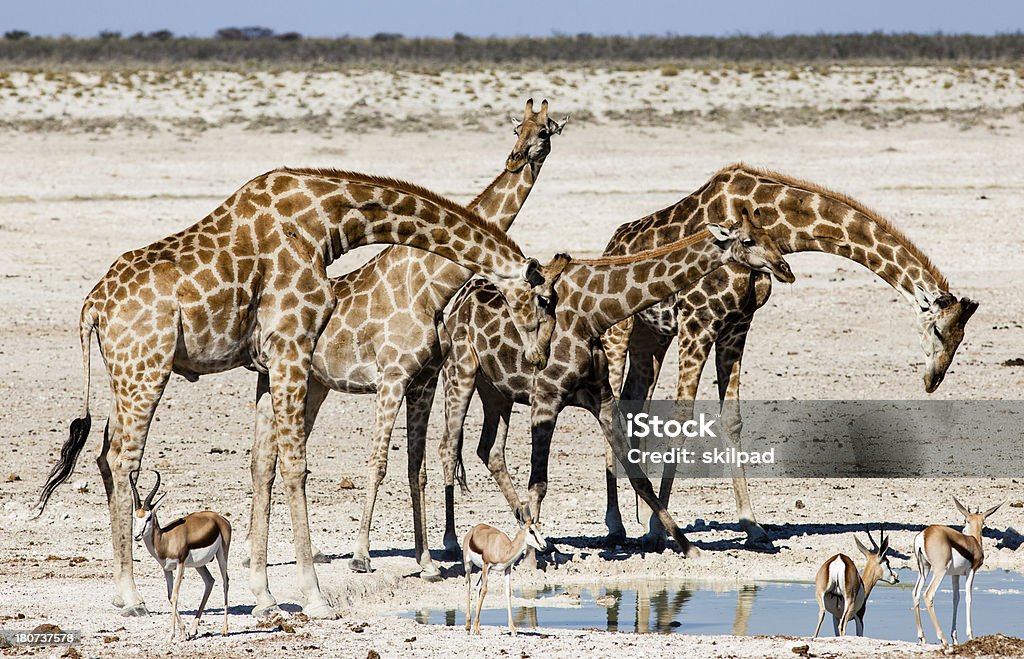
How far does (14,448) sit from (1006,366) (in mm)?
10905

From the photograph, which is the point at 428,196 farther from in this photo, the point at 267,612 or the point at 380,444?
the point at 267,612

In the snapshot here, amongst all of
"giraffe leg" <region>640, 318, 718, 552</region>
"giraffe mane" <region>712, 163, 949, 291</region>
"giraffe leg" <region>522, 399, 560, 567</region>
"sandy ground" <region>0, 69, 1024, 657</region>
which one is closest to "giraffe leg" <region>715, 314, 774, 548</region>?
"giraffe leg" <region>640, 318, 718, 552</region>

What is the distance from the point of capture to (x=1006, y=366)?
19141mm

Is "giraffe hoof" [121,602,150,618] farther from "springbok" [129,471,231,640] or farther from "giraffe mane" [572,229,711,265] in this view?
"giraffe mane" [572,229,711,265]

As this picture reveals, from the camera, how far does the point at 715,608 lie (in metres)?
11.4

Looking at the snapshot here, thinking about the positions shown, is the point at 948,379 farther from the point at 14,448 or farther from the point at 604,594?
the point at 14,448

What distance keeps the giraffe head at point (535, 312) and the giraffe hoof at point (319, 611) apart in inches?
78.6

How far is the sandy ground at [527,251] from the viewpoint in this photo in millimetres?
11258

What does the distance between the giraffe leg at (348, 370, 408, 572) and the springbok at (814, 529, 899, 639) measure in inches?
134

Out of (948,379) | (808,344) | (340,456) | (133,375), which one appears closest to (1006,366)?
(948,379)

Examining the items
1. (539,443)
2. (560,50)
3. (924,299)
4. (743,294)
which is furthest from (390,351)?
(560,50)

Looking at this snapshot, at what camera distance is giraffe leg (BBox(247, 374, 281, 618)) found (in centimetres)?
1034

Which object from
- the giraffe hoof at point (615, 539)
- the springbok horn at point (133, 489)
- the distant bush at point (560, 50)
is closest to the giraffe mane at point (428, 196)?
the springbok horn at point (133, 489)

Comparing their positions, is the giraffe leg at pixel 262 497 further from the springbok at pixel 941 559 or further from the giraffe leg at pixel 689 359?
the springbok at pixel 941 559
